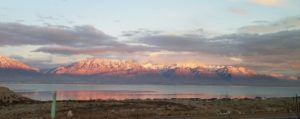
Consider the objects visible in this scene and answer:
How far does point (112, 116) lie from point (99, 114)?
2484 millimetres

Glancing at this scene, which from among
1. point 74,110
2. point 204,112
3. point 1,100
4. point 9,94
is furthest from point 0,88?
point 204,112

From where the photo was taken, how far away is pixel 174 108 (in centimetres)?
4766

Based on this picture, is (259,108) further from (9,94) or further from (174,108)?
(9,94)

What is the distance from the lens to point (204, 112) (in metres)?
44.0

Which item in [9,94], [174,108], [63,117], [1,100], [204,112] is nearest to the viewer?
[63,117]

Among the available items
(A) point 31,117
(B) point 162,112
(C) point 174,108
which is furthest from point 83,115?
(C) point 174,108

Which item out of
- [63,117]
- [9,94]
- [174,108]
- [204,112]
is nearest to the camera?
[63,117]

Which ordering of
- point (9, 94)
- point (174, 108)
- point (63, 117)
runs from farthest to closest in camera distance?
point (9, 94)
point (174, 108)
point (63, 117)

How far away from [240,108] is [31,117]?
22.1m

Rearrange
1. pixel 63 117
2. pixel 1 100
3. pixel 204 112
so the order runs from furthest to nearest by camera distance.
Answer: pixel 1 100, pixel 204 112, pixel 63 117

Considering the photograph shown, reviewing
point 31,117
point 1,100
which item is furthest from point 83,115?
point 1,100

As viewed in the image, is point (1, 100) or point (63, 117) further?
point (1, 100)

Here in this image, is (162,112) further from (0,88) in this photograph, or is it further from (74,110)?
(0,88)

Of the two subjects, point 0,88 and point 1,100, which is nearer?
point 1,100
